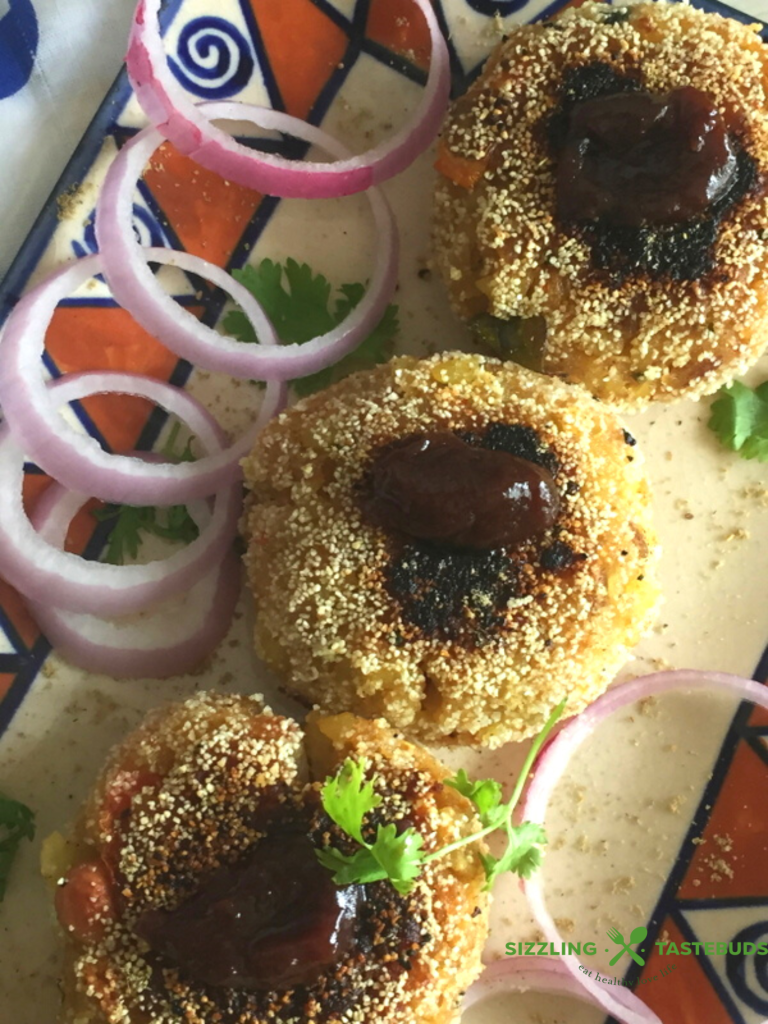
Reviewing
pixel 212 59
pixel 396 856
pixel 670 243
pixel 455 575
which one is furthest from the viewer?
pixel 212 59

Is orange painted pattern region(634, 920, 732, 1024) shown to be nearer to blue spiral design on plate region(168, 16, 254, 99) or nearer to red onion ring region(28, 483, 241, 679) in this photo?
red onion ring region(28, 483, 241, 679)

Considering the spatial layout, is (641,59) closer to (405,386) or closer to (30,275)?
(405,386)

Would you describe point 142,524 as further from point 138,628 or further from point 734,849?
point 734,849

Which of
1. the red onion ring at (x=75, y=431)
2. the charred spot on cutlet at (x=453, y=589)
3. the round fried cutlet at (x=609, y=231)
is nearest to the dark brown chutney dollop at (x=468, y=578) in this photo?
the charred spot on cutlet at (x=453, y=589)

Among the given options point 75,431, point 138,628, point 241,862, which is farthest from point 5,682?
point 241,862

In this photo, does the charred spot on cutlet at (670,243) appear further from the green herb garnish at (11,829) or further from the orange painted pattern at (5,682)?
the green herb garnish at (11,829)

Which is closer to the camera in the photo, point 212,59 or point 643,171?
point 643,171

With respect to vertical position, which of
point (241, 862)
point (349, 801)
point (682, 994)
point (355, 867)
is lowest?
point (682, 994)

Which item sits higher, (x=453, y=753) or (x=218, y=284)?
(x=218, y=284)
